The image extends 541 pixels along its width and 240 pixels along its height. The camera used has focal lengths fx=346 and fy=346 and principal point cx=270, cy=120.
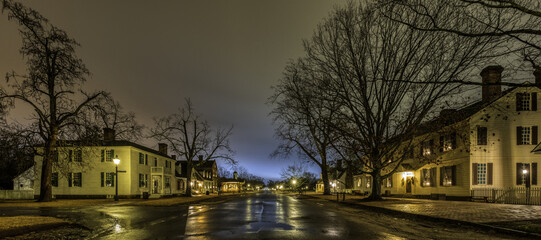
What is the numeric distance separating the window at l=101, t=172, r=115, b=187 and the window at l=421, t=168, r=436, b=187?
99.5 feet

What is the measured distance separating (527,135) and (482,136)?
3.13 m

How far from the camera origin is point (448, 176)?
2856 cm

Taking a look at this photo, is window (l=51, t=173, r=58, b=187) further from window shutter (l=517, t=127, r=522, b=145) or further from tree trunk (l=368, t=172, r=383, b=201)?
window shutter (l=517, t=127, r=522, b=145)

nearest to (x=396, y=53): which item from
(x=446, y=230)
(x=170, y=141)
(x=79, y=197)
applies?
(x=446, y=230)

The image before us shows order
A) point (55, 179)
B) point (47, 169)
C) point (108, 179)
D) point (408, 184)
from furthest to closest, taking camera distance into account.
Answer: point (408, 184) < point (55, 179) < point (108, 179) < point (47, 169)

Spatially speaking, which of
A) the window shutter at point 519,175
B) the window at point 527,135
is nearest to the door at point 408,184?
the window shutter at point 519,175

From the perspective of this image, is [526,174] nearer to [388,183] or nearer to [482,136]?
[482,136]

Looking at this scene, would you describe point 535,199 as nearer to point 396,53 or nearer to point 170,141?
point 396,53

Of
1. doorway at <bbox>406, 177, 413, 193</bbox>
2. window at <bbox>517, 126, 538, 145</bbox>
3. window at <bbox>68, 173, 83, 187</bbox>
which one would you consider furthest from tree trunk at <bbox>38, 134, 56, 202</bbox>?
window at <bbox>517, 126, 538, 145</bbox>

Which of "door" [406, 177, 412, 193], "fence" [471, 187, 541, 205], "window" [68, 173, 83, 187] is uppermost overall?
"fence" [471, 187, 541, 205]

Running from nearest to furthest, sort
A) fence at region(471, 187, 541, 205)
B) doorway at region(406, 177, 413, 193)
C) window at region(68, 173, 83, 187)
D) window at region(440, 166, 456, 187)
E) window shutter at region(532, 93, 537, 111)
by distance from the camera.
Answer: fence at region(471, 187, 541, 205) → window shutter at region(532, 93, 537, 111) → window at region(440, 166, 456, 187) → window at region(68, 173, 83, 187) → doorway at region(406, 177, 413, 193)

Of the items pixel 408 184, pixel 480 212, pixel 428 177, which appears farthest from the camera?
pixel 408 184

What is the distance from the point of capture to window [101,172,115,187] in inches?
1353

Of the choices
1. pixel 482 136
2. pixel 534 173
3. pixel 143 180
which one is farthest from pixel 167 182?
pixel 534 173
